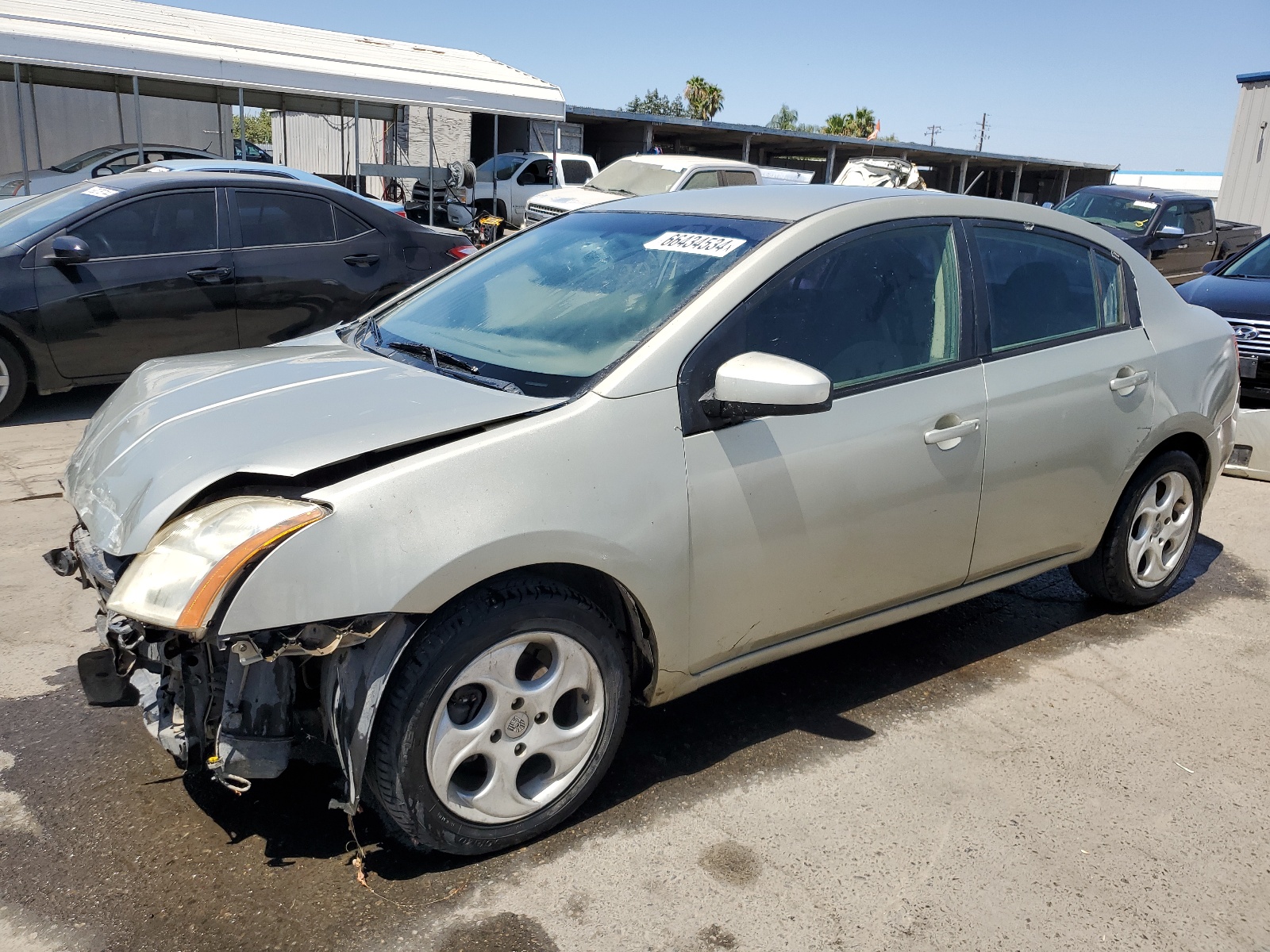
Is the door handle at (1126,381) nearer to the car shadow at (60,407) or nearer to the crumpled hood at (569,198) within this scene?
the car shadow at (60,407)

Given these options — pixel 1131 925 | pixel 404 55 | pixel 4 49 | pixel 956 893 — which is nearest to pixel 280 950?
pixel 956 893

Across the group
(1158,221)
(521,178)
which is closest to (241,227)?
(1158,221)

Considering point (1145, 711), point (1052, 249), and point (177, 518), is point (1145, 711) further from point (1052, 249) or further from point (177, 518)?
point (177, 518)

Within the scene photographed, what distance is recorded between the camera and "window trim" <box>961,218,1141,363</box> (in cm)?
344

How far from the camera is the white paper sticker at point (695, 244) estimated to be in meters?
3.06

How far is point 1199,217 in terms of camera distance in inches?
594

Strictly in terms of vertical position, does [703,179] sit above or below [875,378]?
above

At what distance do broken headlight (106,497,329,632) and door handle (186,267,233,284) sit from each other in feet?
17.2

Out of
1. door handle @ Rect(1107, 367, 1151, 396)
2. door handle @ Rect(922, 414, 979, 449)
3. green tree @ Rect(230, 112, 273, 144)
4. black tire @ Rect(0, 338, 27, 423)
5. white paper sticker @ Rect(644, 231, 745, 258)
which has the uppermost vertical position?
green tree @ Rect(230, 112, 273, 144)

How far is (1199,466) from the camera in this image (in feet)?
14.4

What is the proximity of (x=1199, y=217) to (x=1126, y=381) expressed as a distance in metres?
13.4

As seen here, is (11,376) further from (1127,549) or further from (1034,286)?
(1127,549)

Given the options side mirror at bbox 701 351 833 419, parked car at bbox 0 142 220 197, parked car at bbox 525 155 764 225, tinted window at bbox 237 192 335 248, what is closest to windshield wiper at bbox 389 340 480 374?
side mirror at bbox 701 351 833 419

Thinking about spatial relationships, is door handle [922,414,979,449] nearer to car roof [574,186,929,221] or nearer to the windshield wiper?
car roof [574,186,929,221]
